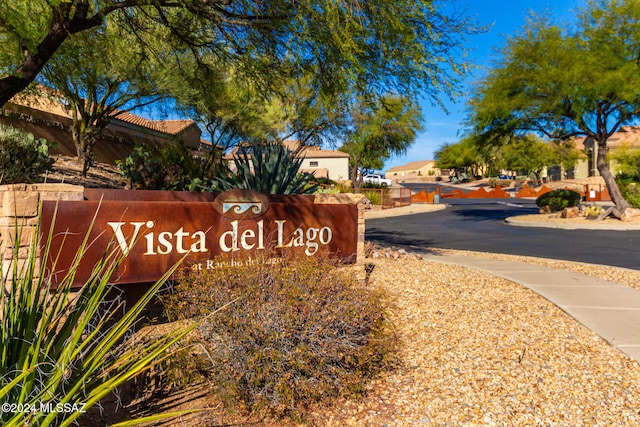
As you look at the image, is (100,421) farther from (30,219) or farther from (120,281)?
(30,219)

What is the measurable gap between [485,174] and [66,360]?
94555 mm

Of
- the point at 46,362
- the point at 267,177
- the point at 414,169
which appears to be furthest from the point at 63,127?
the point at 414,169

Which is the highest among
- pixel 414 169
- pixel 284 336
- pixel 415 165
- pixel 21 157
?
pixel 415 165

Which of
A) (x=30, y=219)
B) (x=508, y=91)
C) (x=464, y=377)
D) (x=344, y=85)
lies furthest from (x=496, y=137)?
(x=30, y=219)

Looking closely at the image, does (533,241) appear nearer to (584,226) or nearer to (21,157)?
(584,226)

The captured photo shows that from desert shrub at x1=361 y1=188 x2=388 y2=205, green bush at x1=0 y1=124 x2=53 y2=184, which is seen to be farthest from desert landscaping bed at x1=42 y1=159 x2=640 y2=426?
desert shrub at x1=361 y1=188 x2=388 y2=205

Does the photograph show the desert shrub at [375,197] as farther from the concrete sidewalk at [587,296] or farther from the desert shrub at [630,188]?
the concrete sidewalk at [587,296]

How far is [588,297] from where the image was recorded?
6.33m

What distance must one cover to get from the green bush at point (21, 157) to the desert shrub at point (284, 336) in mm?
9650

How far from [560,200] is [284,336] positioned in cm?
2318

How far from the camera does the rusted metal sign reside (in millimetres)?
4078

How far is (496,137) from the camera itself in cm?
2266

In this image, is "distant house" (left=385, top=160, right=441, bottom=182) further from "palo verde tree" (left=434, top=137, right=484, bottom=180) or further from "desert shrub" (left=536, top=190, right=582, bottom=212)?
"desert shrub" (left=536, top=190, right=582, bottom=212)

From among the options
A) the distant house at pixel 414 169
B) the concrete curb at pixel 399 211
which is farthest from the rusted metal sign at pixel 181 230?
the distant house at pixel 414 169
